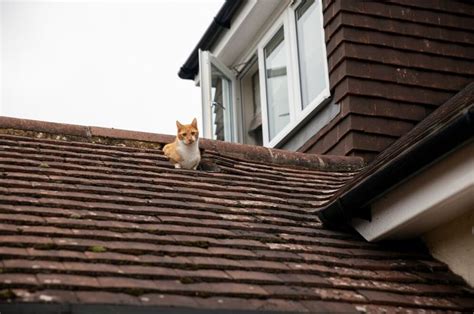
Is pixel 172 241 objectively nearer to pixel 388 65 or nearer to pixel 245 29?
pixel 388 65

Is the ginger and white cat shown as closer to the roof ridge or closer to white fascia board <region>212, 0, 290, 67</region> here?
the roof ridge

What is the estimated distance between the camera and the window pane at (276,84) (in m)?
8.41

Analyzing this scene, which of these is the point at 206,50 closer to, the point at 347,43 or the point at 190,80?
the point at 190,80

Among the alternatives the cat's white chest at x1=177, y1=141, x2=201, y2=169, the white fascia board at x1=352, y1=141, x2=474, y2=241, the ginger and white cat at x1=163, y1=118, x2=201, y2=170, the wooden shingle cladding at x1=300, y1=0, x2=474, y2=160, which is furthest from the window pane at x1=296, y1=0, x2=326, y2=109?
the white fascia board at x1=352, y1=141, x2=474, y2=241

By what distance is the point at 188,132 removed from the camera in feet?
19.3

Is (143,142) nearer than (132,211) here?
No

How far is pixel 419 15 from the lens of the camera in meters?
7.66

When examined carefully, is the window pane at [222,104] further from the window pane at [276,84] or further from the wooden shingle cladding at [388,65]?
the wooden shingle cladding at [388,65]

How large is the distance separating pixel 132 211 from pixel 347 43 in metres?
3.48

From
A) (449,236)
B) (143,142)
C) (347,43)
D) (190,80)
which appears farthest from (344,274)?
(190,80)

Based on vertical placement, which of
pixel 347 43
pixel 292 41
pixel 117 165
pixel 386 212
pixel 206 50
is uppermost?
pixel 206 50

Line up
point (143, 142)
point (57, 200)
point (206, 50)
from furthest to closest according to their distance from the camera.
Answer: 1. point (206, 50)
2. point (143, 142)
3. point (57, 200)

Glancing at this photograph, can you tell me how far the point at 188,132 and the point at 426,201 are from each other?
7.21 ft

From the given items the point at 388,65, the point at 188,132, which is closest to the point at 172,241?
the point at 188,132
